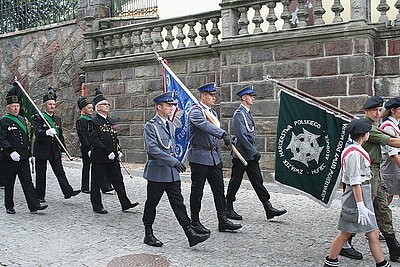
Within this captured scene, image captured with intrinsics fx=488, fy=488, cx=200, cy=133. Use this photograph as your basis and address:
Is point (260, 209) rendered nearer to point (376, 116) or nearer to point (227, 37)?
point (376, 116)

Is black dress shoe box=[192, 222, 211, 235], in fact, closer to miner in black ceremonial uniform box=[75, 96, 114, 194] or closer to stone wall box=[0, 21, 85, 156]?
miner in black ceremonial uniform box=[75, 96, 114, 194]

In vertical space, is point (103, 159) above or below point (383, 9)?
below

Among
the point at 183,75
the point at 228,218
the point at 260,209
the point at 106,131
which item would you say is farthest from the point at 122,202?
the point at 183,75

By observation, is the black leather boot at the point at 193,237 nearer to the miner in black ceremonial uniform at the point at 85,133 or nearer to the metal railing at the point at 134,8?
the miner in black ceremonial uniform at the point at 85,133

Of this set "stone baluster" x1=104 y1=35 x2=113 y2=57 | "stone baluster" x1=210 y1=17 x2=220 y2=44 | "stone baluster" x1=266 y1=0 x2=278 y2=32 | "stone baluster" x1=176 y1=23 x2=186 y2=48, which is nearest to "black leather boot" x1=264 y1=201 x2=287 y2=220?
"stone baluster" x1=266 y1=0 x2=278 y2=32

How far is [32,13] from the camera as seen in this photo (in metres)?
16.0

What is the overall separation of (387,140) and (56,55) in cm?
1203

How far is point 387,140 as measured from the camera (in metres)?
5.07

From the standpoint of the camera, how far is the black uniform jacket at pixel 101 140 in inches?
295

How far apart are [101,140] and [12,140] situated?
1.32 metres

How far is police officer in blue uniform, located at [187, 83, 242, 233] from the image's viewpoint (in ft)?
20.1

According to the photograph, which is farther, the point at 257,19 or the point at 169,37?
the point at 169,37

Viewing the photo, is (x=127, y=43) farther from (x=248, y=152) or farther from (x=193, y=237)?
(x=193, y=237)

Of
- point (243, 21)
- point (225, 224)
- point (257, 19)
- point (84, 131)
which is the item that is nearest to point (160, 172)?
point (225, 224)
